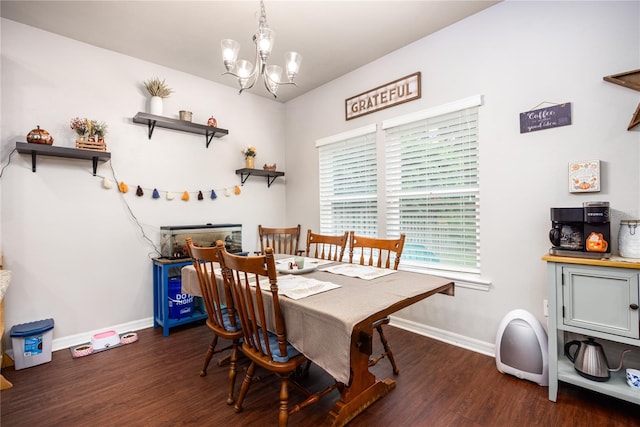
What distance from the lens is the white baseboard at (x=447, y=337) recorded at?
2265 millimetres

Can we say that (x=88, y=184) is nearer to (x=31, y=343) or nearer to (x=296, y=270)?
(x=31, y=343)

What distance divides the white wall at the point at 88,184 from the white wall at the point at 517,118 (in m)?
2.37

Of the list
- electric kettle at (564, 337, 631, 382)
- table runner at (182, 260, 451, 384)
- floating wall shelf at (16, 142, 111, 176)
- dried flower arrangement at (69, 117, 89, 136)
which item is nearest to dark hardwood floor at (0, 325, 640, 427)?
electric kettle at (564, 337, 631, 382)

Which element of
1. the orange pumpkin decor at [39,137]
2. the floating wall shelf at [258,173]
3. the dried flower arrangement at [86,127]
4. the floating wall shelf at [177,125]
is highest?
the floating wall shelf at [177,125]

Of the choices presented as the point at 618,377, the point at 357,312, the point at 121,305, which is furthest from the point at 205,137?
the point at 618,377

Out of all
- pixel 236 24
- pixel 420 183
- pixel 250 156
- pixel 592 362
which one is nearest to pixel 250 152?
pixel 250 156

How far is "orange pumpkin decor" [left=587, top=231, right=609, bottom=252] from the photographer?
163 centimetres

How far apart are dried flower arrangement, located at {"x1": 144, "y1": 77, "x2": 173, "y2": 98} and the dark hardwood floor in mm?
2394

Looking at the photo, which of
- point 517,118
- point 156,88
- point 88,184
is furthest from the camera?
point 156,88

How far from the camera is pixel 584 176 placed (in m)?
1.83

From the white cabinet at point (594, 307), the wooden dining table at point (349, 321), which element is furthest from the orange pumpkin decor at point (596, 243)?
the wooden dining table at point (349, 321)

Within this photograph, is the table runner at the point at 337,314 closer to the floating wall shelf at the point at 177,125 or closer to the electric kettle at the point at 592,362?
the electric kettle at the point at 592,362

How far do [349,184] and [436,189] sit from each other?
1029 millimetres

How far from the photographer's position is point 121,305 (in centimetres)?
279
